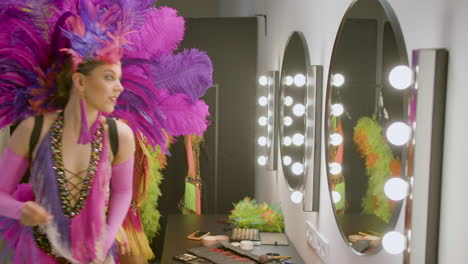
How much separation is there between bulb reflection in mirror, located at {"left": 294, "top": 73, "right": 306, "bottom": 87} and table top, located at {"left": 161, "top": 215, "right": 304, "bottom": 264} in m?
0.70

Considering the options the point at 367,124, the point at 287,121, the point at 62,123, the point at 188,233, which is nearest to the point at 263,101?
the point at 287,121

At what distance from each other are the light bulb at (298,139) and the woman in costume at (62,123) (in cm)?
112

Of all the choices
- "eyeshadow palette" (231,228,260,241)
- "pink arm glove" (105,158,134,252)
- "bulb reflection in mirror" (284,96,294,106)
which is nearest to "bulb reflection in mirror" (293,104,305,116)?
"bulb reflection in mirror" (284,96,294,106)

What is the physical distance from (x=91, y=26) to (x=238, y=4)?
3.52m

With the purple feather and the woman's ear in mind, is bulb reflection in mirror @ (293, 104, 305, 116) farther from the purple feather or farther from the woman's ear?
the woman's ear

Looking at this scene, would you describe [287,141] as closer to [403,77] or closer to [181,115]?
[181,115]

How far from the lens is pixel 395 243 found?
1089 mm

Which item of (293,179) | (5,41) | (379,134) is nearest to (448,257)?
(379,134)

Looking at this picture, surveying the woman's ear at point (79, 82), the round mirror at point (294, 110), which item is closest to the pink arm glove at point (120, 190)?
the woman's ear at point (79, 82)

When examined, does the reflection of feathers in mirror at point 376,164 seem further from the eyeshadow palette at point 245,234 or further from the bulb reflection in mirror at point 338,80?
the eyeshadow palette at point 245,234

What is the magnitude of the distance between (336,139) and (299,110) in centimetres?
61

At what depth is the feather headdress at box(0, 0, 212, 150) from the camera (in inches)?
46.6

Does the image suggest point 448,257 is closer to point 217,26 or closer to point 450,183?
point 450,183

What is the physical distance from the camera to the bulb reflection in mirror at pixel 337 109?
1.68 meters
